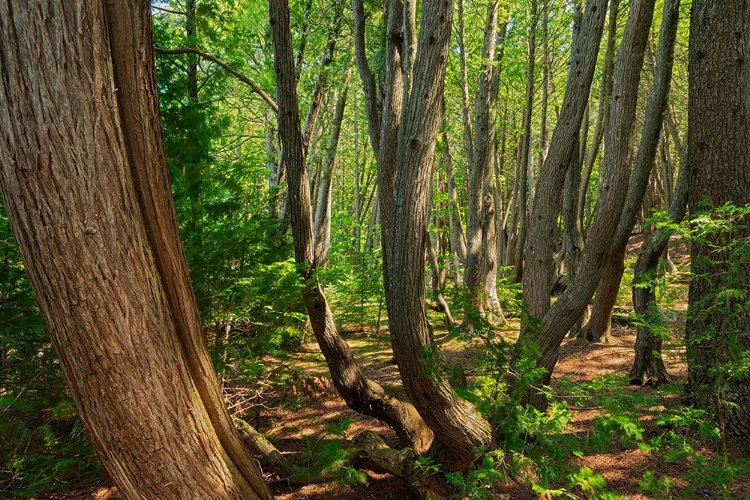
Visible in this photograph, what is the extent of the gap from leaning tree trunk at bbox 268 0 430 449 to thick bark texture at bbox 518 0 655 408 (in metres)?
1.32

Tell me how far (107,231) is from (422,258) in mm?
2083

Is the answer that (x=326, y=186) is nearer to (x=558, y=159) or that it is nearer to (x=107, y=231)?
(x=558, y=159)

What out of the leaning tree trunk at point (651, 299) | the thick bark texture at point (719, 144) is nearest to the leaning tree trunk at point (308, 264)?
the thick bark texture at point (719, 144)

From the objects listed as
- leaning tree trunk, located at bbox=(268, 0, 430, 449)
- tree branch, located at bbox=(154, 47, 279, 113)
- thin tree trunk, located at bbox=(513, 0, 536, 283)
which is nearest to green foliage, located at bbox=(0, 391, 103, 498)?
leaning tree trunk, located at bbox=(268, 0, 430, 449)

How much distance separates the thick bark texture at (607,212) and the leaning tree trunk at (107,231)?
10.1 ft

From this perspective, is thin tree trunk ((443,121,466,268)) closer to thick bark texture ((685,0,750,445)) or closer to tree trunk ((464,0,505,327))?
tree trunk ((464,0,505,327))

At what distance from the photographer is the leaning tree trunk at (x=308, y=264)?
3.63 meters

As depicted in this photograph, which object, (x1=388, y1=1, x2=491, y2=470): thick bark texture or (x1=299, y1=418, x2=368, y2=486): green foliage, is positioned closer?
(x1=388, y1=1, x2=491, y2=470): thick bark texture

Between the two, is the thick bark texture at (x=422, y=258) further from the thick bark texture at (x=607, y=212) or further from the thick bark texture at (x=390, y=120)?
the thick bark texture at (x=607, y=212)

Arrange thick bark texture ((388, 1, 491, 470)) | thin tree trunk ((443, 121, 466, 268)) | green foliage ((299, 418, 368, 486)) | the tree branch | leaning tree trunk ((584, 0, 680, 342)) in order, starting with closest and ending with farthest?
thick bark texture ((388, 1, 491, 470)), the tree branch, green foliage ((299, 418, 368, 486)), leaning tree trunk ((584, 0, 680, 342)), thin tree trunk ((443, 121, 466, 268))

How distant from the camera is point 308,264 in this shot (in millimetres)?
4137

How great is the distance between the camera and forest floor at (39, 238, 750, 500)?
3053mm

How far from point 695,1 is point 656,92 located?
43.0 inches

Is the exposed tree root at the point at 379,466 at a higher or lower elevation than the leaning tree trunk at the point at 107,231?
lower
